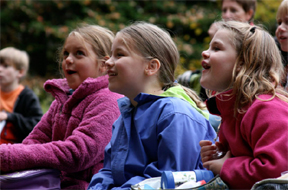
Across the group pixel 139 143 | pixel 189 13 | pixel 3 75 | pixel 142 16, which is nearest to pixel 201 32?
pixel 189 13

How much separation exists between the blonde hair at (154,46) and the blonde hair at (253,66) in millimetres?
452

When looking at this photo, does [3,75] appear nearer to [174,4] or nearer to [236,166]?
[236,166]

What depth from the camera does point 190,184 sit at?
1804 millimetres

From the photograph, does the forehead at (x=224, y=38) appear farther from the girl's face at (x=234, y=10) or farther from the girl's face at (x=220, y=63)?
the girl's face at (x=234, y=10)

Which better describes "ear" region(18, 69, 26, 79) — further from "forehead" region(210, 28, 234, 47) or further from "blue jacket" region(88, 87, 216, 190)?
"forehead" region(210, 28, 234, 47)

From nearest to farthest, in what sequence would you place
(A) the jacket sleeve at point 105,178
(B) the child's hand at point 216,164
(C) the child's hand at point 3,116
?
(B) the child's hand at point 216,164 → (A) the jacket sleeve at point 105,178 → (C) the child's hand at point 3,116

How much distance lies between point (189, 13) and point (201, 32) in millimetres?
612

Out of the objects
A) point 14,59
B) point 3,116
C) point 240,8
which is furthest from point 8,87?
point 240,8

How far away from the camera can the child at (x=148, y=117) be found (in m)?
2.12

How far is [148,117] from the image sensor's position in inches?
88.0

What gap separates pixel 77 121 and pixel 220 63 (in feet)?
3.80

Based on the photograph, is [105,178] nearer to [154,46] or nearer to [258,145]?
[154,46]

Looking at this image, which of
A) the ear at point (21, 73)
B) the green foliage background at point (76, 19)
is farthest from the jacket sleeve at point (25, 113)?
the green foliage background at point (76, 19)

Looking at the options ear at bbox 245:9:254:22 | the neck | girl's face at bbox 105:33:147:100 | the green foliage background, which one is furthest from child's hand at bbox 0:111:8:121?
the green foliage background
